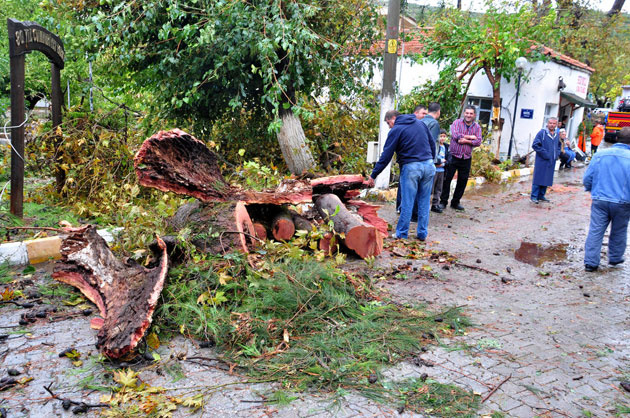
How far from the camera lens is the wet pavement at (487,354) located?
3203 mm

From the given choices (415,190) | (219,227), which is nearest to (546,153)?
(415,190)

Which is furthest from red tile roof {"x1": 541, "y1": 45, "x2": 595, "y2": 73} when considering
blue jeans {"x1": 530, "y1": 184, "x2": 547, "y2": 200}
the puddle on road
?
the puddle on road

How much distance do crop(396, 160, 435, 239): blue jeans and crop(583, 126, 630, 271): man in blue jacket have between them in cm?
206

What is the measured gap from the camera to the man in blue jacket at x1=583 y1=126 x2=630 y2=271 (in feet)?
19.8

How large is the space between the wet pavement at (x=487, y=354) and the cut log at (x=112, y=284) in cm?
23

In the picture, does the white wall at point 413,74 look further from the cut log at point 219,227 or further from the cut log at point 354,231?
the cut log at point 219,227

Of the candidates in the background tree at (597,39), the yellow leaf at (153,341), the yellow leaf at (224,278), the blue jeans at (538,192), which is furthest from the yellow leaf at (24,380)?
the background tree at (597,39)

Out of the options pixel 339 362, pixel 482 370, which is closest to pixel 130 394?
pixel 339 362

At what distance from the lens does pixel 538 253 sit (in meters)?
7.02

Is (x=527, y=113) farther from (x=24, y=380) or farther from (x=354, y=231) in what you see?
(x=24, y=380)

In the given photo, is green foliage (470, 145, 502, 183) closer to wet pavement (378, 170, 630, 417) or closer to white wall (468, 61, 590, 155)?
wet pavement (378, 170, 630, 417)

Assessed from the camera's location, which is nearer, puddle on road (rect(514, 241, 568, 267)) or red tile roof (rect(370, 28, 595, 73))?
puddle on road (rect(514, 241, 568, 267))

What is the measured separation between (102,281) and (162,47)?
5.47m

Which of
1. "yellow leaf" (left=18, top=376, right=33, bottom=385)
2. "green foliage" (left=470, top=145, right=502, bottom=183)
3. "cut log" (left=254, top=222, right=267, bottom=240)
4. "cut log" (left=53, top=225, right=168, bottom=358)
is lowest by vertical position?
"yellow leaf" (left=18, top=376, right=33, bottom=385)
